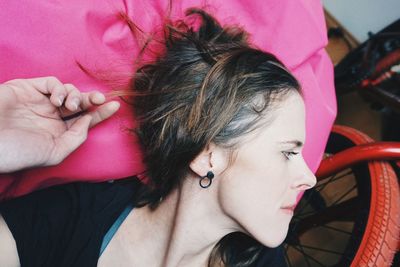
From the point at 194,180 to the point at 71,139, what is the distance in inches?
12.4

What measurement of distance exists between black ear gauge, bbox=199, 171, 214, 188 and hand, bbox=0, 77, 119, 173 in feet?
0.94

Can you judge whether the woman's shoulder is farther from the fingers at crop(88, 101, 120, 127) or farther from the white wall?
the white wall

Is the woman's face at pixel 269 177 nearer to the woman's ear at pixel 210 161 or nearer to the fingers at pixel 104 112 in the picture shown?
the woman's ear at pixel 210 161

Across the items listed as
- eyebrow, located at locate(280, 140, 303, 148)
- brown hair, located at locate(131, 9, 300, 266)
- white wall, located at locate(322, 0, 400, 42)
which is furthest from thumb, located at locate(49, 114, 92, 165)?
white wall, located at locate(322, 0, 400, 42)

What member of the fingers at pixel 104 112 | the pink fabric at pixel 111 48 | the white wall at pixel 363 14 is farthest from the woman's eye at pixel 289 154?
Answer: the white wall at pixel 363 14

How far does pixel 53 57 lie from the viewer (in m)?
0.89

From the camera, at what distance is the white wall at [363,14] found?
192 cm

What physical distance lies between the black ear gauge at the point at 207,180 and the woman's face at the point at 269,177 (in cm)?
3

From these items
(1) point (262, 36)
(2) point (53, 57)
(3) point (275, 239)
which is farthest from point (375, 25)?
(2) point (53, 57)

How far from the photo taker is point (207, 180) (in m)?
0.87

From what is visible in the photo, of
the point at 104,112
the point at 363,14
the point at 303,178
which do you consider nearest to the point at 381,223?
the point at 303,178

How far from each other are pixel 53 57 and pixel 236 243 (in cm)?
70

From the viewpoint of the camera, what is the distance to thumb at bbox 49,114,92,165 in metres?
0.84

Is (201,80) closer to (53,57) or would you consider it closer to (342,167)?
(53,57)
